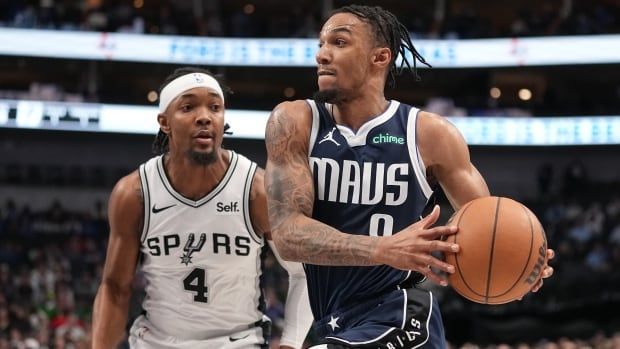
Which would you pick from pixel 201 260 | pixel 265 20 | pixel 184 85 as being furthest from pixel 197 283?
pixel 265 20

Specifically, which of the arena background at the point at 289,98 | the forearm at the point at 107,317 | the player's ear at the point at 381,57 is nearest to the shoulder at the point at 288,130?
the player's ear at the point at 381,57

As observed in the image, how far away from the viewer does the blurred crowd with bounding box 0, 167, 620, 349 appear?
16.7 metres

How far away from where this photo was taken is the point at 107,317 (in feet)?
17.1

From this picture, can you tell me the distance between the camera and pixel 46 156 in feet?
84.4

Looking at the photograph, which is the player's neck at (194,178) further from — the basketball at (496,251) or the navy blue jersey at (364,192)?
the basketball at (496,251)

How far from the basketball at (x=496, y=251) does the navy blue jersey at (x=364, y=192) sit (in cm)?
45

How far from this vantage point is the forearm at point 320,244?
12.2ft

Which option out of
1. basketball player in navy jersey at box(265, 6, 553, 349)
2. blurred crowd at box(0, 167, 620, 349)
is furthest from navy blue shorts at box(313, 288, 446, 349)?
blurred crowd at box(0, 167, 620, 349)

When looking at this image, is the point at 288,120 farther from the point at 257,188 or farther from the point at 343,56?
the point at 257,188

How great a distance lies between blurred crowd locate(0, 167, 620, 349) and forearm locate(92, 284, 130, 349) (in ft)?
28.6

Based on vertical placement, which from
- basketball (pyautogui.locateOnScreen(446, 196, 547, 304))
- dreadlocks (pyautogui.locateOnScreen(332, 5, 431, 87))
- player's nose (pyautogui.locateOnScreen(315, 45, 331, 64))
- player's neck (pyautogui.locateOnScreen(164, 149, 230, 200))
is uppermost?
dreadlocks (pyautogui.locateOnScreen(332, 5, 431, 87))

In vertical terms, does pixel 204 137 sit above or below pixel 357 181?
above

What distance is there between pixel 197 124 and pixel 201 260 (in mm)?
716

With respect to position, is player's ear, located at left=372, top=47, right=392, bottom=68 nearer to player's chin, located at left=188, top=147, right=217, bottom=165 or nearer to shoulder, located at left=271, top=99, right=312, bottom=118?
shoulder, located at left=271, top=99, right=312, bottom=118
